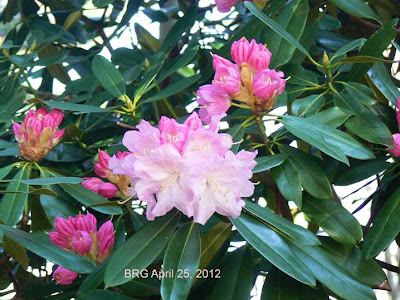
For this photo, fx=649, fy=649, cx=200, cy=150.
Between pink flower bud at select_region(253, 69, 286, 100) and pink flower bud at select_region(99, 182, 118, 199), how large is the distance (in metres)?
0.32

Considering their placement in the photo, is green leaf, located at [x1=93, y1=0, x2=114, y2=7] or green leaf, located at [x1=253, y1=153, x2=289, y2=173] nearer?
green leaf, located at [x1=253, y1=153, x2=289, y2=173]

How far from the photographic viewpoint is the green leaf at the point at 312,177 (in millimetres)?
934

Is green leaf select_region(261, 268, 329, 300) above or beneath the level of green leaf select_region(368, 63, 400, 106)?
beneath

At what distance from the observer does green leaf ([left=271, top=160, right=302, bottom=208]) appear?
0.92 m

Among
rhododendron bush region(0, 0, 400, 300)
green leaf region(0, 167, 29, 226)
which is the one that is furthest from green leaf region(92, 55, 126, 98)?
green leaf region(0, 167, 29, 226)

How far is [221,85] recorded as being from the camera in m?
0.95

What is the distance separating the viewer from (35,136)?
1148mm

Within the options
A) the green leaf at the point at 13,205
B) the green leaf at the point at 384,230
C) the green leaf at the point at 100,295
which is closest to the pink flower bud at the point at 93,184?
the green leaf at the point at 13,205

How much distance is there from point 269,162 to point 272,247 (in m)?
0.15

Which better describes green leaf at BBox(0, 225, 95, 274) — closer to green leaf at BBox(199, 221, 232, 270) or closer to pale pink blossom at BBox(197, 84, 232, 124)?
Result: green leaf at BBox(199, 221, 232, 270)

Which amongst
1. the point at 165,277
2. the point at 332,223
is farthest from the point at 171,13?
the point at 165,277

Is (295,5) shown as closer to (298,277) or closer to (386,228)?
(386,228)

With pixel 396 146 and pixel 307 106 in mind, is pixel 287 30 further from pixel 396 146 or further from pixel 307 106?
pixel 396 146

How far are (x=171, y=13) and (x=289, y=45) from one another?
928 millimetres
